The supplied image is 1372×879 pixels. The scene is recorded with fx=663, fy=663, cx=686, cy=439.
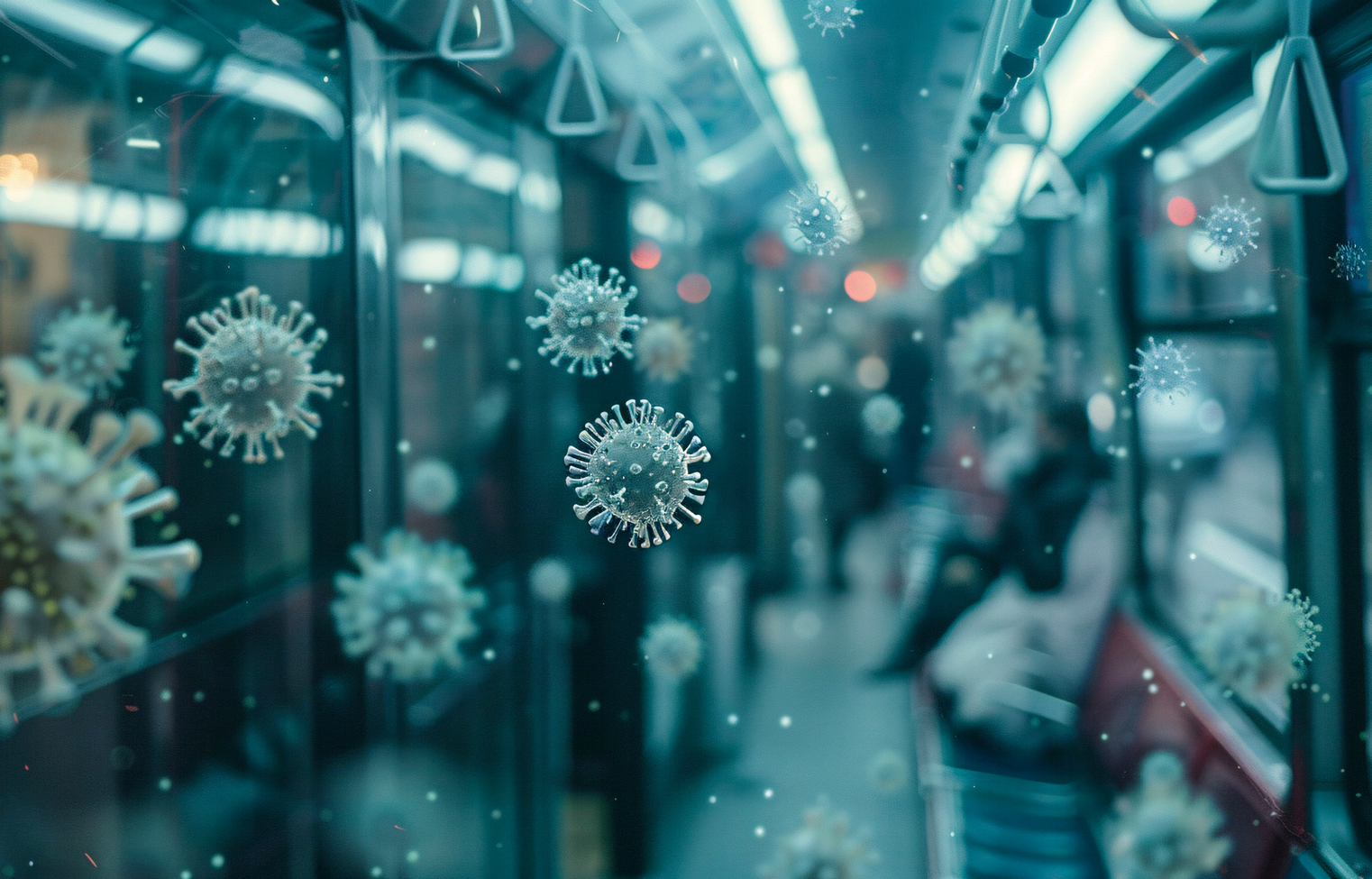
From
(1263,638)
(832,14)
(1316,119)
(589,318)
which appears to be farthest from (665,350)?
(1263,638)

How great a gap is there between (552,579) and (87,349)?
0.64 meters

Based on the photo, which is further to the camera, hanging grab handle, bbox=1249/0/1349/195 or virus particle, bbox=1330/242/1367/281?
virus particle, bbox=1330/242/1367/281

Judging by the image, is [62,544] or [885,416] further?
[885,416]

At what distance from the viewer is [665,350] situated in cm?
90

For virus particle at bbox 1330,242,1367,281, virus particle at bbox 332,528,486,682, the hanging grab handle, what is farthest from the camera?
virus particle at bbox 332,528,486,682

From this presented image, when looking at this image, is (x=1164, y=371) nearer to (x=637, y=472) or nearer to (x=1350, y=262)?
(x=1350, y=262)

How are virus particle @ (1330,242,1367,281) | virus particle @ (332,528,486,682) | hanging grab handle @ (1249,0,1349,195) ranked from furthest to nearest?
virus particle @ (332,528,486,682) < virus particle @ (1330,242,1367,281) < hanging grab handle @ (1249,0,1349,195)

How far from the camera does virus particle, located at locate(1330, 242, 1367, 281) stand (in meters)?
0.81

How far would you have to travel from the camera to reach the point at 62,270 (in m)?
0.81

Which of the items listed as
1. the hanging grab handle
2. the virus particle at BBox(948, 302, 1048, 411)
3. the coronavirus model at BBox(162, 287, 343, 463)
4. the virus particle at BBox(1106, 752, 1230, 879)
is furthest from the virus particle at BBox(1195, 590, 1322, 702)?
the coronavirus model at BBox(162, 287, 343, 463)

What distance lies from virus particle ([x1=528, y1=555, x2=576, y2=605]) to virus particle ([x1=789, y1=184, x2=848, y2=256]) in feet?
1.83

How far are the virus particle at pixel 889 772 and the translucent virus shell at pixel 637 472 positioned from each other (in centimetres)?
44

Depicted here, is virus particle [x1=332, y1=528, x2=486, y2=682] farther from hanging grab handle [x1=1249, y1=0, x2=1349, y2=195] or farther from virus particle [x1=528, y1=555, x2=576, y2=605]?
hanging grab handle [x1=1249, y1=0, x2=1349, y2=195]

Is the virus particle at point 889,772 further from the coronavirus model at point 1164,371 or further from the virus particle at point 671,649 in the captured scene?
the coronavirus model at point 1164,371
